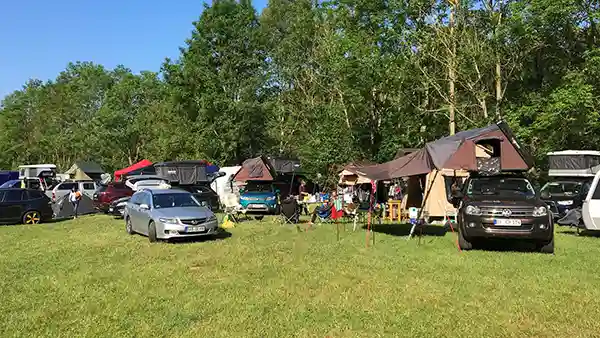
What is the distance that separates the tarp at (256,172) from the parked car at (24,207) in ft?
28.5

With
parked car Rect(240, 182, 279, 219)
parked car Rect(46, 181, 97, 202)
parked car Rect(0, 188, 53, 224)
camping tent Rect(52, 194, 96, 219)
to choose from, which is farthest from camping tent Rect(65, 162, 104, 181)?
parked car Rect(240, 182, 279, 219)

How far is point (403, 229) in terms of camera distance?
16266mm

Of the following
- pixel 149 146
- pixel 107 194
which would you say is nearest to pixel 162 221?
pixel 107 194

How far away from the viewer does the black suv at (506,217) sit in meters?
10.5

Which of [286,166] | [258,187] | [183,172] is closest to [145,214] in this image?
[258,187]

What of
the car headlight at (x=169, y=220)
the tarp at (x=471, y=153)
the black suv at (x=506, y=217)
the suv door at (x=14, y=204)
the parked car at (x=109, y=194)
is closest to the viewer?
the black suv at (x=506, y=217)

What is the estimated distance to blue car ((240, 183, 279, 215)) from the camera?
22.4 m

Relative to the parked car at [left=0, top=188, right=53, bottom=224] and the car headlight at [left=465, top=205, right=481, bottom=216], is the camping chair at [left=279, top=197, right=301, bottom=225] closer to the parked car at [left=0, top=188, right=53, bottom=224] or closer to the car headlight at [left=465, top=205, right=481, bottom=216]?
the car headlight at [left=465, top=205, right=481, bottom=216]

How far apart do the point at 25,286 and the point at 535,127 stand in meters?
23.2

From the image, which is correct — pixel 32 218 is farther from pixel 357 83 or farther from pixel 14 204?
pixel 357 83

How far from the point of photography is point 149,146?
5628cm

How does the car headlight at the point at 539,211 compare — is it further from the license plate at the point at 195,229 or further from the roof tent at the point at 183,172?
the roof tent at the point at 183,172

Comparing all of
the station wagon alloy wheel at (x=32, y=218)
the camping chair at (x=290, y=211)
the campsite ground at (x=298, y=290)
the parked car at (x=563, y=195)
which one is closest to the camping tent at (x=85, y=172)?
the station wagon alloy wheel at (x=32, y=218)

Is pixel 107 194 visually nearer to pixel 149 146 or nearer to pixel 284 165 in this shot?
pixel 284 165
